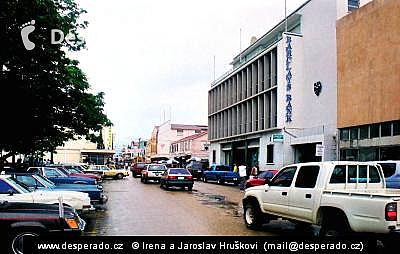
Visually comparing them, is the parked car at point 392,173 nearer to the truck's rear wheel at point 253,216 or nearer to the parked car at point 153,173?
the truck's rear wheel at point 253,216

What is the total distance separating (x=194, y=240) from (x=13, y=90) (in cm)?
1534

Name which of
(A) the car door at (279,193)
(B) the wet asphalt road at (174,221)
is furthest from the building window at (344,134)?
(A) the car door at (279,193)

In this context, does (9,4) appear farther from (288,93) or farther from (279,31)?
(279,31)

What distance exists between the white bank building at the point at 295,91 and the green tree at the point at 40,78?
17.9m

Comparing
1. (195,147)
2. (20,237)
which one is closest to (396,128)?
(20,237)

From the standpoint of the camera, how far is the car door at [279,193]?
1084 cm

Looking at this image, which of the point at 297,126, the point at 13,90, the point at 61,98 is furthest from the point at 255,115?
the point at 13,90

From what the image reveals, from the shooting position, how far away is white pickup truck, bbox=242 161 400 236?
7992mm

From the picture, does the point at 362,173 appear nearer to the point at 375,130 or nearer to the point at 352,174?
the point at 352,174

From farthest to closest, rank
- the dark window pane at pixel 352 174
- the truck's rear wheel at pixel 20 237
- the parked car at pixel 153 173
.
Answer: the parked car at pixel 153 173, the dark window pane at pixel 352 174, the truck's rear wheel at pixel 20 237

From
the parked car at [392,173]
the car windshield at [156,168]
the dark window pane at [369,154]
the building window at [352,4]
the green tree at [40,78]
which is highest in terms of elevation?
the building window at [352,4]

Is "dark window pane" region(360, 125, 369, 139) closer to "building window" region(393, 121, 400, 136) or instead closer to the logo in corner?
"building window" region(393, 121, 400, 136)

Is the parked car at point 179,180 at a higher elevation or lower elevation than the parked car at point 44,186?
lower

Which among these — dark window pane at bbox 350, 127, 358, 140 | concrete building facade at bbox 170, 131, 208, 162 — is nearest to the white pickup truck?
dark window pane at bbox 350, 127, 358, 140
